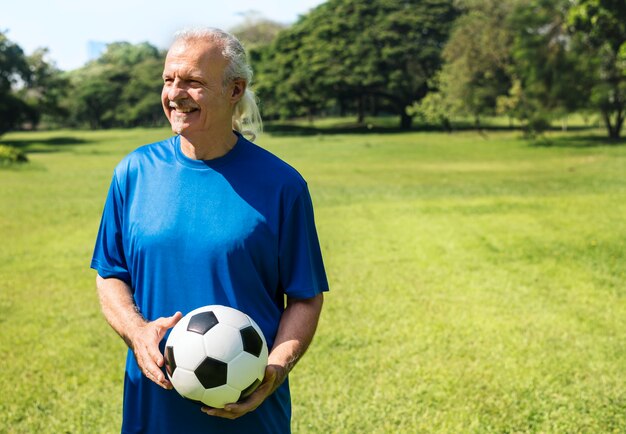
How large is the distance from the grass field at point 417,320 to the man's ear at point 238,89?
8.95 feet

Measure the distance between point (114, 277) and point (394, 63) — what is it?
139 feet

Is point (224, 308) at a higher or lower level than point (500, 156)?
higher

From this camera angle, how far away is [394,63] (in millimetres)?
43375

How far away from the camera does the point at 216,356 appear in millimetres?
2154

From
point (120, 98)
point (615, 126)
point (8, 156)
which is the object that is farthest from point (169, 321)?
point (120, 98)

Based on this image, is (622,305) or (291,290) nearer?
(291,290)

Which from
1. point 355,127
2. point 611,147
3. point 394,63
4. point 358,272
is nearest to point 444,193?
point 358,272

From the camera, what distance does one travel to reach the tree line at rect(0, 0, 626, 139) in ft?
91.0

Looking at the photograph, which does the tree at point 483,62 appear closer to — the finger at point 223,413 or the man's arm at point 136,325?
the man's arm at point 136,325

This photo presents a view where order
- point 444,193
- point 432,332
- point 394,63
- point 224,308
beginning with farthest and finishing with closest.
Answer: point 394,63, point 444,193, point 432,332, point 224,308

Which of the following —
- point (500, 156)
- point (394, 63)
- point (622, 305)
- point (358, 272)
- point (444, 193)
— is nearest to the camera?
point (622, 305)

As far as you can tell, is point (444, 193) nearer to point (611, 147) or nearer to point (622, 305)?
point (622, 305)

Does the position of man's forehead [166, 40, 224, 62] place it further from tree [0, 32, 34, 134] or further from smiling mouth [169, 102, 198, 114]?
tree [0, 32, 34, 134]

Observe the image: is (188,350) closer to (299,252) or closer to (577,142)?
(299,252)
